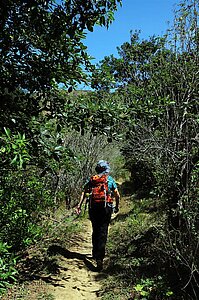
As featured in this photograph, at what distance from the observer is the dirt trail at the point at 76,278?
5.24 metres

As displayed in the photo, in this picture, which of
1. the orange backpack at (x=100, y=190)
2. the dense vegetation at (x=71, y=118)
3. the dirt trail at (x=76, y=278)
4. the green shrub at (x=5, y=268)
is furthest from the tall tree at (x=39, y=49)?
the dirt trail at (x=76, y=278)

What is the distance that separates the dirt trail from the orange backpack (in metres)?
1.33

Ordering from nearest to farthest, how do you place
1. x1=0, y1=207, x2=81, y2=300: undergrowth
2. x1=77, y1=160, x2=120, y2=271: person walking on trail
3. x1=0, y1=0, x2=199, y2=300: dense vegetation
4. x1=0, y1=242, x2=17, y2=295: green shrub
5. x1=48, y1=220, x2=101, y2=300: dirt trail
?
1. x1=0, y1=242, x2=17, y2=295: green shrub
2. x1=0, y1=0, x2=199, y2=300: dense vegetation
3. x1=0, y1=207, x2=81, y2=300: undergrowth
4. x1=48, y1=220, x2=101, y2=300: dirt trail
5. x1=77, y1=160, x2=120, y2=271: person walking on trail

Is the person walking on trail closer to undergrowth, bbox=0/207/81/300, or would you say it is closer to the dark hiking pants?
the dark hiking pants

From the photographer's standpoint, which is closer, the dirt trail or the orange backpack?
the dirt trail

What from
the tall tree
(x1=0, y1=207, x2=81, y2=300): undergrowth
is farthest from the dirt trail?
the tall tree

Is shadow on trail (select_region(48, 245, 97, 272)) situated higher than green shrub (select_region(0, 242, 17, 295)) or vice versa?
green shrub (select_region(0, 242, 17, 295))

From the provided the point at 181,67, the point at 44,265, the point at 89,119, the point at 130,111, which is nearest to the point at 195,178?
the point at 130,111

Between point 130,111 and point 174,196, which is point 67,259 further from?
point 130,111

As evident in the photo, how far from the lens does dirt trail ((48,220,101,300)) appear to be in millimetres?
5242

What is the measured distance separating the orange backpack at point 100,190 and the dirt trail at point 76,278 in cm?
133

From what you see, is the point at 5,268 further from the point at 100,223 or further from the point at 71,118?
the point at 100,223

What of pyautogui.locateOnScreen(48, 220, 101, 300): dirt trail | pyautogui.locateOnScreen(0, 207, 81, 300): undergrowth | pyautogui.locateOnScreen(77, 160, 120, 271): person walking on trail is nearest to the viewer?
pyautogui.locateOnScreen(0, 207, 81, 300): undergrowth

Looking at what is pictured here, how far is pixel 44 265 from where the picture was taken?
20.6 ft
